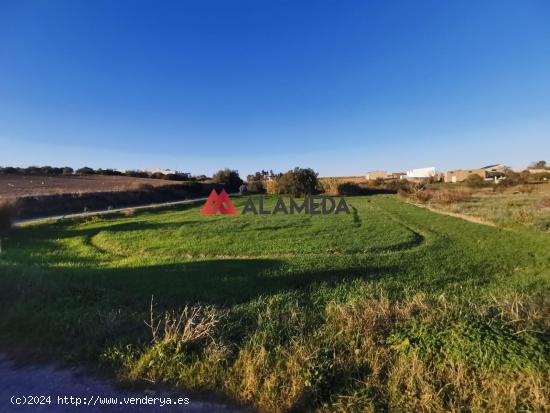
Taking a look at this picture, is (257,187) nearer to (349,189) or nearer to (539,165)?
(349,189)

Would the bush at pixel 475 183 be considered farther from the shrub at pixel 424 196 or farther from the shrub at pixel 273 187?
the shrub at pixel 273 187

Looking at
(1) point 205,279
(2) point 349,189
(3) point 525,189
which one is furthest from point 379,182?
(1) point 205,279

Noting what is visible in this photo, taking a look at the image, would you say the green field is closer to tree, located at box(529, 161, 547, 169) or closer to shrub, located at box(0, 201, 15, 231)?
shrub, located at box(0, 201, 15, 231)

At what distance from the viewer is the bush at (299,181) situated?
4838 centimetres

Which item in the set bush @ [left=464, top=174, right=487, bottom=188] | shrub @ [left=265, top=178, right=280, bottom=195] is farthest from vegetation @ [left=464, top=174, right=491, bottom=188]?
shrub @ [left=265, top=178, right=280, bottom=195]

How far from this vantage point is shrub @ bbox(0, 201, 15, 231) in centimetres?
1573

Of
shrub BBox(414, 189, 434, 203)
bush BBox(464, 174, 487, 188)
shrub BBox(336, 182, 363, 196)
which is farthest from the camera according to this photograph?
shrub BBox(336, 182, 363, 196)

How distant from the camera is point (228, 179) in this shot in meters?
65.4

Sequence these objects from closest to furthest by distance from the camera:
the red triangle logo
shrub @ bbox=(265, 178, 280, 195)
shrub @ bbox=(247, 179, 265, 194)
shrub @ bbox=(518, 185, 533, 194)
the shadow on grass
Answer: the shadow on grass
the red triangle logo
shrub @ bbox=(518, 185, 533, 194)
shrub @ bbox=(265, 178, 280, 195)
shrub @ bbox=(247, 179, 265, 194)

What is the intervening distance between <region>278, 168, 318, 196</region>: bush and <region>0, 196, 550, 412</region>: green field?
131 feet


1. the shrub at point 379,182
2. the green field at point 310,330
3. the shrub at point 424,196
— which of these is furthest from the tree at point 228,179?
the green field at point 310,330

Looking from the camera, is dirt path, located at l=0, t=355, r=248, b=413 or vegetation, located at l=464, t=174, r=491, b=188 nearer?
dirt path, located at l=0, t=355, r=248, b=413

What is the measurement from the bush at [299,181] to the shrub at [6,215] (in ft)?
119

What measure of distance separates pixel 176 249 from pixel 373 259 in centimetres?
683
